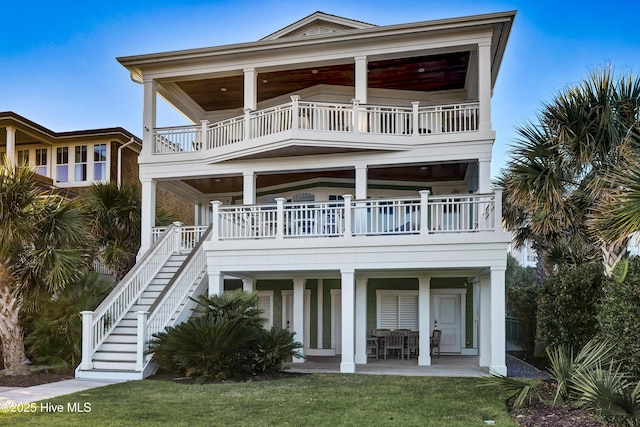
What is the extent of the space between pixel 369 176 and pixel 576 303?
25.7 ft

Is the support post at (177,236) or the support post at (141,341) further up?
the support post at (177,236)

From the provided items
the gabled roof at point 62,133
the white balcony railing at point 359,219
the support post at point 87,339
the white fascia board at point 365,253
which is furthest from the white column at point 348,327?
the gabled roof at point 62,133

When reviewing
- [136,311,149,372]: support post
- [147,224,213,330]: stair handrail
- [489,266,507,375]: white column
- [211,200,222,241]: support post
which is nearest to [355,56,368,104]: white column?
[211,200,222,241]: support post

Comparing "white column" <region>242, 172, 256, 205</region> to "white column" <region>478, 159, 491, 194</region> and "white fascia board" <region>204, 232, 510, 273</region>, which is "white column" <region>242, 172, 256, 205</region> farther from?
"white column" <region>478, 159, 491, 194</region>

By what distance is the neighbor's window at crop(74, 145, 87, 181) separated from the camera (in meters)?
23.1

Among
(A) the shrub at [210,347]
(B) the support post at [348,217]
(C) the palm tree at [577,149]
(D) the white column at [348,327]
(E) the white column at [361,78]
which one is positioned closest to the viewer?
(C) the palm tree at [577,149]

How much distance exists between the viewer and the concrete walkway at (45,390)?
9.09m

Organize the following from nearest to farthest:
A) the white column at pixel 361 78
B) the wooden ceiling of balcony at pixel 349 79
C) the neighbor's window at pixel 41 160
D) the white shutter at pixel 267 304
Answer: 1. the white column at pixel 361 78
2. the wooden ceiling of balcony at pixel 349 79
3. the white shutter at pixel 267 304
4. the neighbor's window at pixel 41 160

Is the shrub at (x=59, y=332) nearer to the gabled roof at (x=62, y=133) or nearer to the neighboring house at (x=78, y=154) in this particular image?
the neighboring house at (x=78, y=154)

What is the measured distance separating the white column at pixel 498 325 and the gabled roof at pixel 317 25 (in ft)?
27.5

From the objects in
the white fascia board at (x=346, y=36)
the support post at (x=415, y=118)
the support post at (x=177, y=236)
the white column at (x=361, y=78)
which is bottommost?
the support post at (x=177, y=236)

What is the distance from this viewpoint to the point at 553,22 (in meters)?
16.9

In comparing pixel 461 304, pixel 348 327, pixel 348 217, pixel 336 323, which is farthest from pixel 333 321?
pixel 348 217

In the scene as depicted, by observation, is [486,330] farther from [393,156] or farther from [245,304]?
[245,304]
